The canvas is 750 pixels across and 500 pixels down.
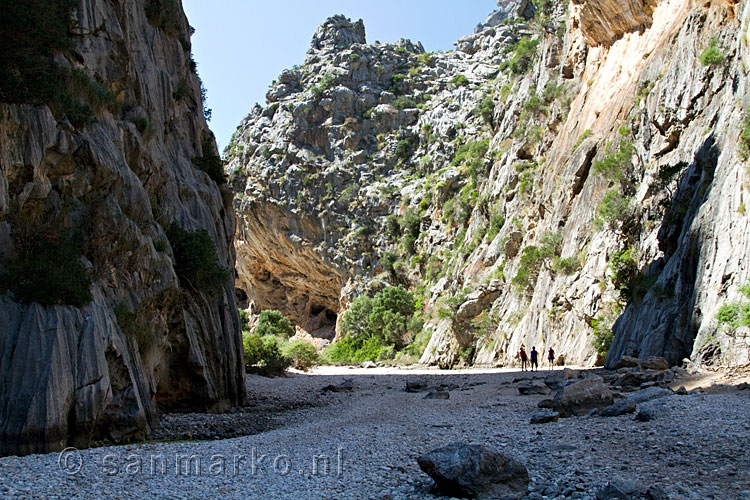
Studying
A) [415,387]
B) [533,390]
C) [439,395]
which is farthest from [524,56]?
[533,390]

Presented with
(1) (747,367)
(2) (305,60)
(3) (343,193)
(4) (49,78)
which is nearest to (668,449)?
(1) (747,367)

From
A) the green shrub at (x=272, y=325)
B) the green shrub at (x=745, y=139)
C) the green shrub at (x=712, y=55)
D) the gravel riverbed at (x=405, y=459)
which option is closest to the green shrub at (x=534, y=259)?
the green shrub at (x=712, y=55)

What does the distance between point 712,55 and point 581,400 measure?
20035 millimetres

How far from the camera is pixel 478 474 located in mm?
6805

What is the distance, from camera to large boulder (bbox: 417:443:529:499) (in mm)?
6694

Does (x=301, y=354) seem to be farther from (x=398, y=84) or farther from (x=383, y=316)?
(x=398, y=84)

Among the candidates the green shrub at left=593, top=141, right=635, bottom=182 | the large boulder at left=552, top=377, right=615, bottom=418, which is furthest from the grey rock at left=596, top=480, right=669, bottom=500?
the green shrub at left=593, top=141, right=635, bottom=182

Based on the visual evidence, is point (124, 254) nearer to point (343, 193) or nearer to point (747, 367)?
point (747, 367)

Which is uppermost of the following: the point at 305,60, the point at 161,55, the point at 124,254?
the point at 305,60

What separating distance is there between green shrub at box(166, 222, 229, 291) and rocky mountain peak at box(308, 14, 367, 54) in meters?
77.8

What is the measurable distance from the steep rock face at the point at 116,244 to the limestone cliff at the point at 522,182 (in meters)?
15.3

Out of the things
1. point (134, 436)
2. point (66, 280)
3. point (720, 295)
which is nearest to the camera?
point (66, 280)

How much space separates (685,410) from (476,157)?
4868 cm

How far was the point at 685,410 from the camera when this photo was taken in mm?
9664
